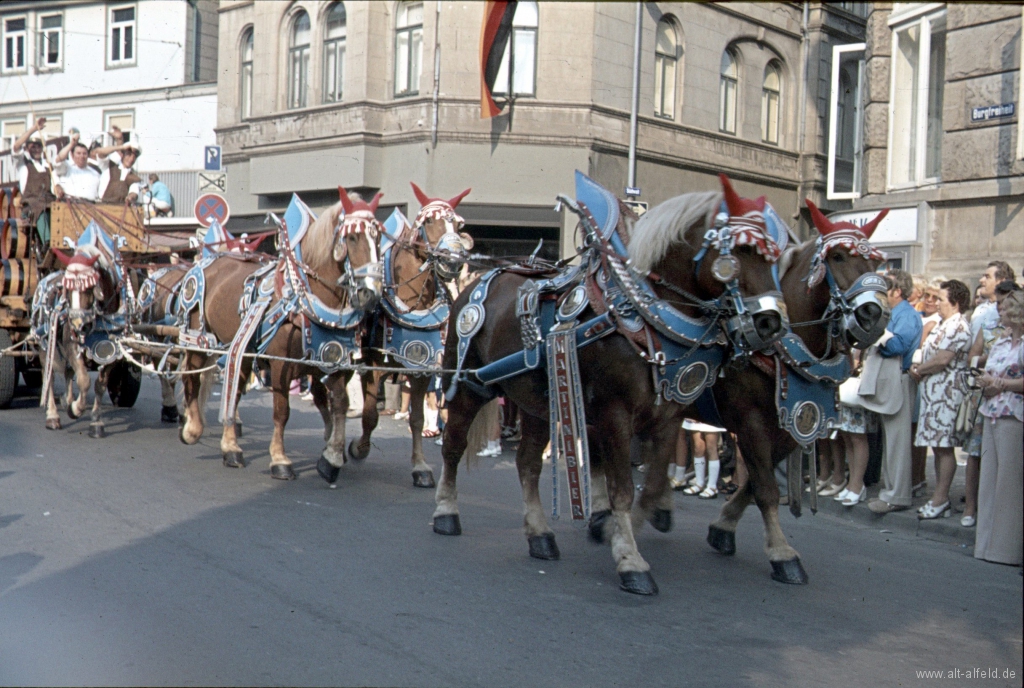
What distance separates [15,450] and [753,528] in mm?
6666

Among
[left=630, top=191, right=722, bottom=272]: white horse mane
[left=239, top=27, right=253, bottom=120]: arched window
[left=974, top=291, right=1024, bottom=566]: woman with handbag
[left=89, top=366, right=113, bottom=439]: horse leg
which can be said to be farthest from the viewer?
[left=239, top=27, right=253, bottom=120]: arched window

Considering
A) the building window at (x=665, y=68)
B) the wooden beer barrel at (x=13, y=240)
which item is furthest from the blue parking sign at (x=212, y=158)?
the building window at (x=665, y=68)

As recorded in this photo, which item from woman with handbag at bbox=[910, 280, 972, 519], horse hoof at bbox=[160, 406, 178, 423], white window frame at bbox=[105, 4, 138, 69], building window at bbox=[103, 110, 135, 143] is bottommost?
horse hoof at bbox=[160, 406, 178, 423]

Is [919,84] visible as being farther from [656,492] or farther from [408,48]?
[408,48]

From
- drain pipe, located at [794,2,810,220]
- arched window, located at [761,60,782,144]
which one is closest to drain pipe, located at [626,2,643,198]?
arched window, located at [761,60,782,144]

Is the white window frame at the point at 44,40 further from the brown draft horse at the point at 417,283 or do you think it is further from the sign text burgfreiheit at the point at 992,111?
the sign text burgfreiheit at the point at 992,111

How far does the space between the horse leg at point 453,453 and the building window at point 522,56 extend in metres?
12.4

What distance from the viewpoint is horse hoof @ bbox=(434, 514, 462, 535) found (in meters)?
7.05

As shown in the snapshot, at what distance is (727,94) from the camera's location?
842 inches

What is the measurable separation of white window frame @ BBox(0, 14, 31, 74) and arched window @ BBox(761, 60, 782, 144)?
46.1 ft

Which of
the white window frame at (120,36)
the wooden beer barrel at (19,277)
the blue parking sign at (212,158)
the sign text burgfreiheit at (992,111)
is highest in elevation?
the white window frame at (120,36)

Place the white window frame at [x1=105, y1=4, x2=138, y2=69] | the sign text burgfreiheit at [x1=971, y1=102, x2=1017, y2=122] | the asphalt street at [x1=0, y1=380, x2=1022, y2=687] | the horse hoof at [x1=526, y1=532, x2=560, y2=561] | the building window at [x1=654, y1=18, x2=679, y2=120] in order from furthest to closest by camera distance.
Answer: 1. the building window at [x1=654, y1=18, x2=679, y2=120]
2. the white window frame at [x1=105, y1=4, x2=138, y2=69]
3. the sign text burgfreiheit at [x1=971, y1=102, x2=1017, y2=122]
4. the horse hoof at [x1=526, y1=532, x2=560, y2=561]
5. the asphalt street at [x1=0, y1=380, x2=1022, y2=687]

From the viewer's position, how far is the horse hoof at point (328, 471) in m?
8.64

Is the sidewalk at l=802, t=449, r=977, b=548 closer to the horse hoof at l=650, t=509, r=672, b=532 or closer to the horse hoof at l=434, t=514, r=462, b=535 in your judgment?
the horse hoof at l=650, t=509, r=672, b=532
